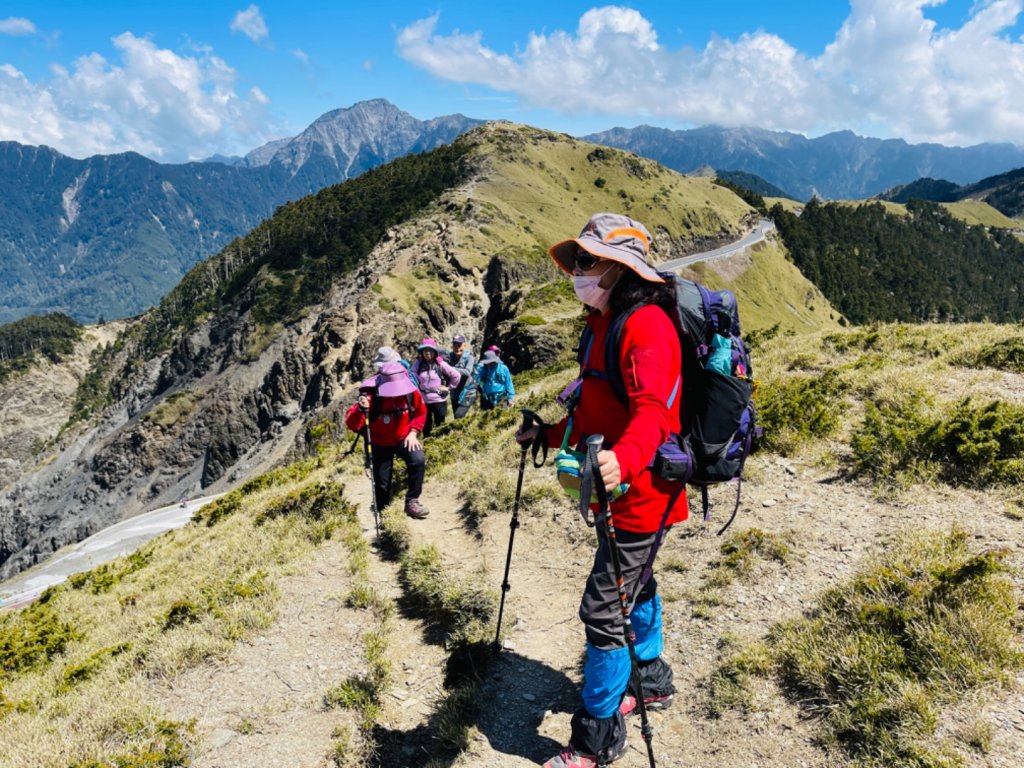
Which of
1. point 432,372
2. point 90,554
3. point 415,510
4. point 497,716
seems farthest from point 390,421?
point 90,554

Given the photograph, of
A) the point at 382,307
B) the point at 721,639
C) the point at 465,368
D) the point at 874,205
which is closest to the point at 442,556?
the point at 721,639

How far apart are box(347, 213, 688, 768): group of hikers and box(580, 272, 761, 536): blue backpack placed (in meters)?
0.09

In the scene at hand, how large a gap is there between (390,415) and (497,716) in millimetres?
5132

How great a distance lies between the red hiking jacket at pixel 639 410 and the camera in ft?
10.9

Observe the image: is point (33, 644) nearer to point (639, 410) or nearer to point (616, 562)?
point (616, 562)

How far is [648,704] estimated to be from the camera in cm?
484

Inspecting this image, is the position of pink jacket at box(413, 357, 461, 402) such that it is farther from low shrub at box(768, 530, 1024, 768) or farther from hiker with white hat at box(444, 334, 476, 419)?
low shrub at box(768, 530, 1024, 768)

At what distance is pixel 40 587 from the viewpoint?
2827 cm

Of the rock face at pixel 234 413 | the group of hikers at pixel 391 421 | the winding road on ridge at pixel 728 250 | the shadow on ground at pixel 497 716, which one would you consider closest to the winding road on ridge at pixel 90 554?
the rock face at pixel 234 413

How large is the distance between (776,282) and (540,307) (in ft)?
294

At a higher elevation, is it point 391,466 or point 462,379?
point 462,379

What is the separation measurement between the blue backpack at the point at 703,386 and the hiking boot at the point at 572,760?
7.18ft

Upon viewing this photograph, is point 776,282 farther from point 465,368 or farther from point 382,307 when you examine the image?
point 465,368

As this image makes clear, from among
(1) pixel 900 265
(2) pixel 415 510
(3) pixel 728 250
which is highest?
(3) pixel 728 250
